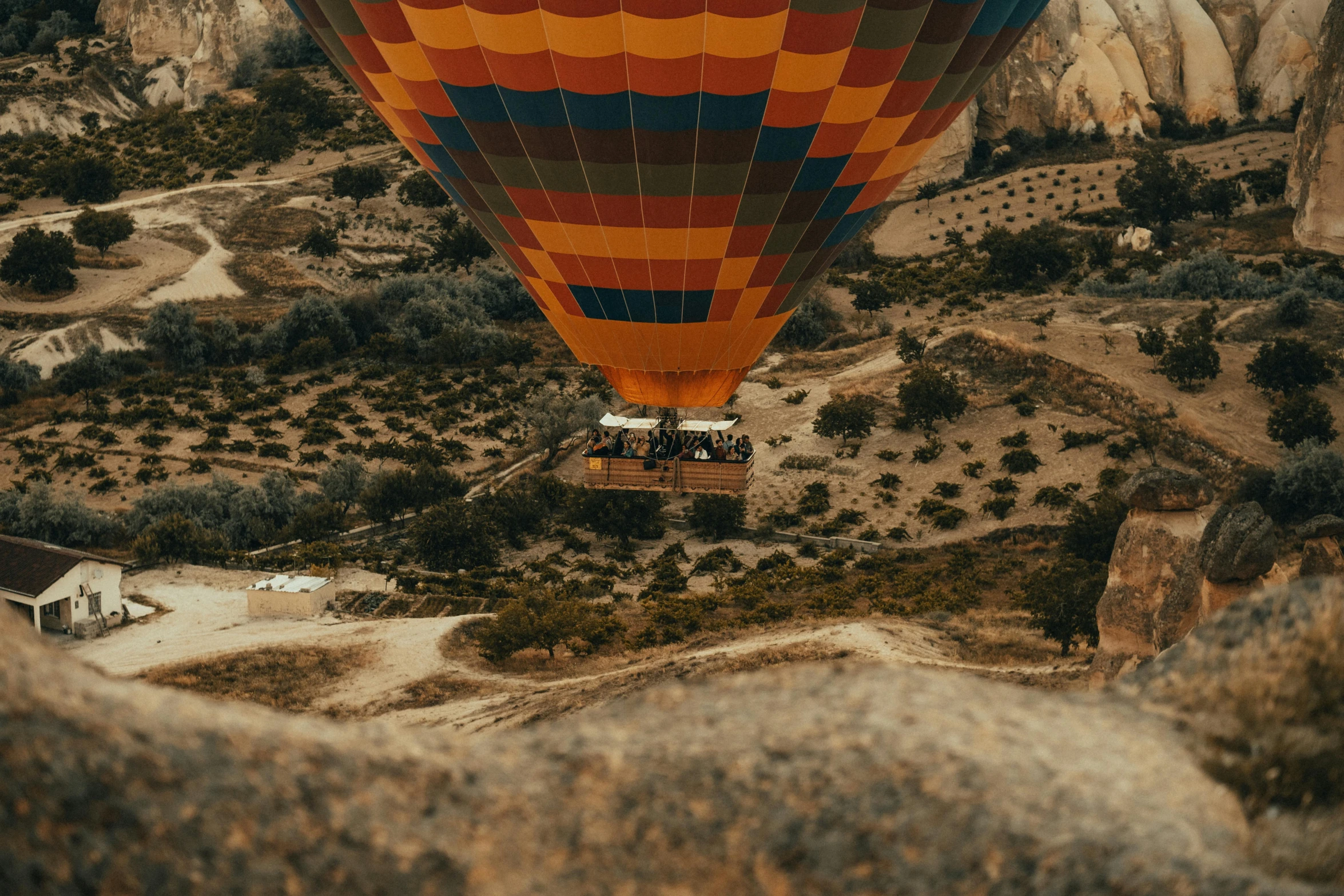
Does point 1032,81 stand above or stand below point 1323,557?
above

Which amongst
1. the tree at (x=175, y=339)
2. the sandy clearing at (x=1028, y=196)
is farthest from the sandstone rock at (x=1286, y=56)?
the tree at (x=175, y=339)

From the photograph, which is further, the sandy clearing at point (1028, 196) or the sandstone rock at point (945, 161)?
the sandstone rock at point (945, 161)

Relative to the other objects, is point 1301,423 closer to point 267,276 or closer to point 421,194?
point 267,276

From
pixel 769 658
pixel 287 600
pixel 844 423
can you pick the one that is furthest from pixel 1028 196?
pixel 769 658

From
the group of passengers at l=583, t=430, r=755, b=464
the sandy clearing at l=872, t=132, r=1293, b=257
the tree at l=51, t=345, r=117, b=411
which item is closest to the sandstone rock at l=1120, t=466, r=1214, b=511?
the group of passengers at l=583, t=430, r=755, b=464

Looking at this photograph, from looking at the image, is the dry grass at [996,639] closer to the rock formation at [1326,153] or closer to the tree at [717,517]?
the tree at [717,517]

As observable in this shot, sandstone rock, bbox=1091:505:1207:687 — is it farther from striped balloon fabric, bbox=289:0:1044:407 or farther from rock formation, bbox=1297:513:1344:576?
striped balloon fabric, bbox=289:0:1044:407

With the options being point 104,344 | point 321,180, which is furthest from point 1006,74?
point 104,344
